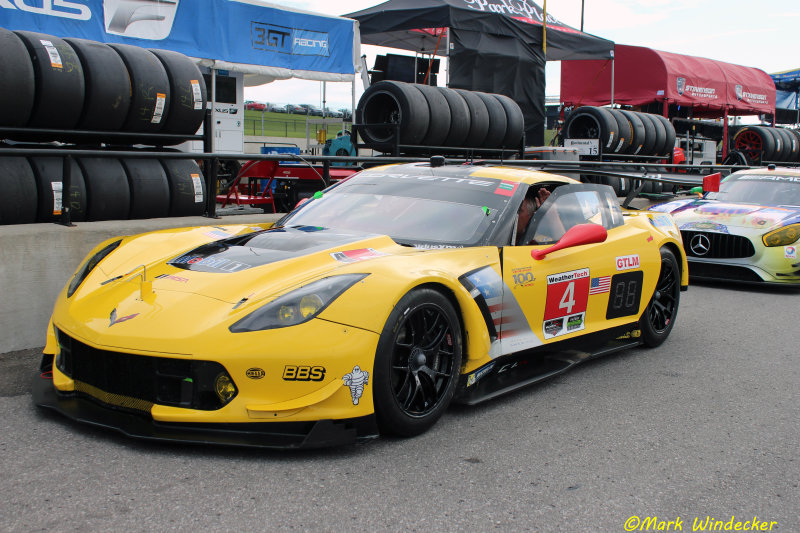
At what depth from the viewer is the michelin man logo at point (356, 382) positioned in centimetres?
317

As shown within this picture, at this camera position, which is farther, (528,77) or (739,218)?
(528,77)

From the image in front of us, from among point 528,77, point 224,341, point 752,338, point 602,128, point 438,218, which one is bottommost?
point 752,338

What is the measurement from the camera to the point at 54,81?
233 inches

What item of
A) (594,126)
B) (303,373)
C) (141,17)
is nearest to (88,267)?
(303,373)

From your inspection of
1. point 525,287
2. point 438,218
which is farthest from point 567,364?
point 438,218

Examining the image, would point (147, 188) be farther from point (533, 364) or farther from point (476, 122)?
point (476, 122)

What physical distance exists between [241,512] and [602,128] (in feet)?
47.4

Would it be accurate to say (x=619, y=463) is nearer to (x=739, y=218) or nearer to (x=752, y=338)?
(x=752, y=338)

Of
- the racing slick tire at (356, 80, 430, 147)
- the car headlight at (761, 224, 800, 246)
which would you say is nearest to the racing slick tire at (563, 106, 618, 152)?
the racing slick tire at (356, 80, 430, 147)

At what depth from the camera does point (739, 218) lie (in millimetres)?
8812

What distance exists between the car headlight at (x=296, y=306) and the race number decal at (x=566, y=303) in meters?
1.46

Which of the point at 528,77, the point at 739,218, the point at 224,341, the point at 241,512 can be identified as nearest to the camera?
the point at 241,512

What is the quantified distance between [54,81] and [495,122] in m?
7.34

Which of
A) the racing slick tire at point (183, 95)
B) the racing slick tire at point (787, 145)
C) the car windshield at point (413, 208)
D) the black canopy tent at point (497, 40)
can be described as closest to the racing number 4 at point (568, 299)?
the car windshield at point (413, 208)
